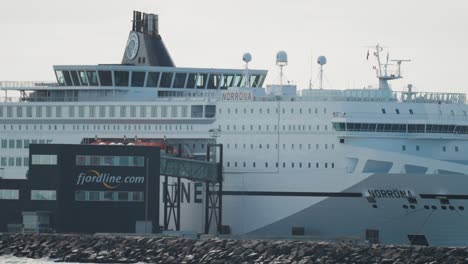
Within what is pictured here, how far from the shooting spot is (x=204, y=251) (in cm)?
8331

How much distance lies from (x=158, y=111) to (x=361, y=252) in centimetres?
1817

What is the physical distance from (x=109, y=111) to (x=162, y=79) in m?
4.15

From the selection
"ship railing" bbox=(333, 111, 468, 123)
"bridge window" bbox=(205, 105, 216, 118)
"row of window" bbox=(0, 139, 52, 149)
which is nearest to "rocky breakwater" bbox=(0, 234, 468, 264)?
"ship railing" bbox=(333, 111, 468, 123)

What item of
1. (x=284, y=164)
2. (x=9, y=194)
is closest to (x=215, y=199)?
(x=284, y=164)

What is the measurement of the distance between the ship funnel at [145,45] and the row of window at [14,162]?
25.8 feet

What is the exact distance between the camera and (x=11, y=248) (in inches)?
3455

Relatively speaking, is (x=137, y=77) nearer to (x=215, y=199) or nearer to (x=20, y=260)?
(x=215, y=199)

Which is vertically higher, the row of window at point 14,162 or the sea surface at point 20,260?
the row of window at point 14,162

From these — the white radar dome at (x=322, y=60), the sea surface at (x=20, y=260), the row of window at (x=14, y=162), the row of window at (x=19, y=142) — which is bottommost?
the sea surface at (x=20, y=260)

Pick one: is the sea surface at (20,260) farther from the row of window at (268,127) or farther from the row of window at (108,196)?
the row of window at (268,127)

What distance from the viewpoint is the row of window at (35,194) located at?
293 feet

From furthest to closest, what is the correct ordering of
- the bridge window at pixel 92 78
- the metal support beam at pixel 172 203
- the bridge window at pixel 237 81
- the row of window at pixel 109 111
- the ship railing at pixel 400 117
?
the bridge window at pixel 237 81 < the bridge window at pixel 92 78 < the row of window at pixel 109 111 < the metal support beam at pixel 172 203 < the ship railing at pixel 400 117

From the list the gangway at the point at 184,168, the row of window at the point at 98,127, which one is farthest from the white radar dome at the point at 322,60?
the gangway at the point at 184,168

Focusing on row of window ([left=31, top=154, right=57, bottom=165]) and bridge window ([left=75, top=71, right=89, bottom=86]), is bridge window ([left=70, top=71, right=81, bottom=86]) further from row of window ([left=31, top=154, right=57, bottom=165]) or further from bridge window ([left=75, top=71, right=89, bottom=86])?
row of window ([left=31, top=154, right=57, bottom=165])
